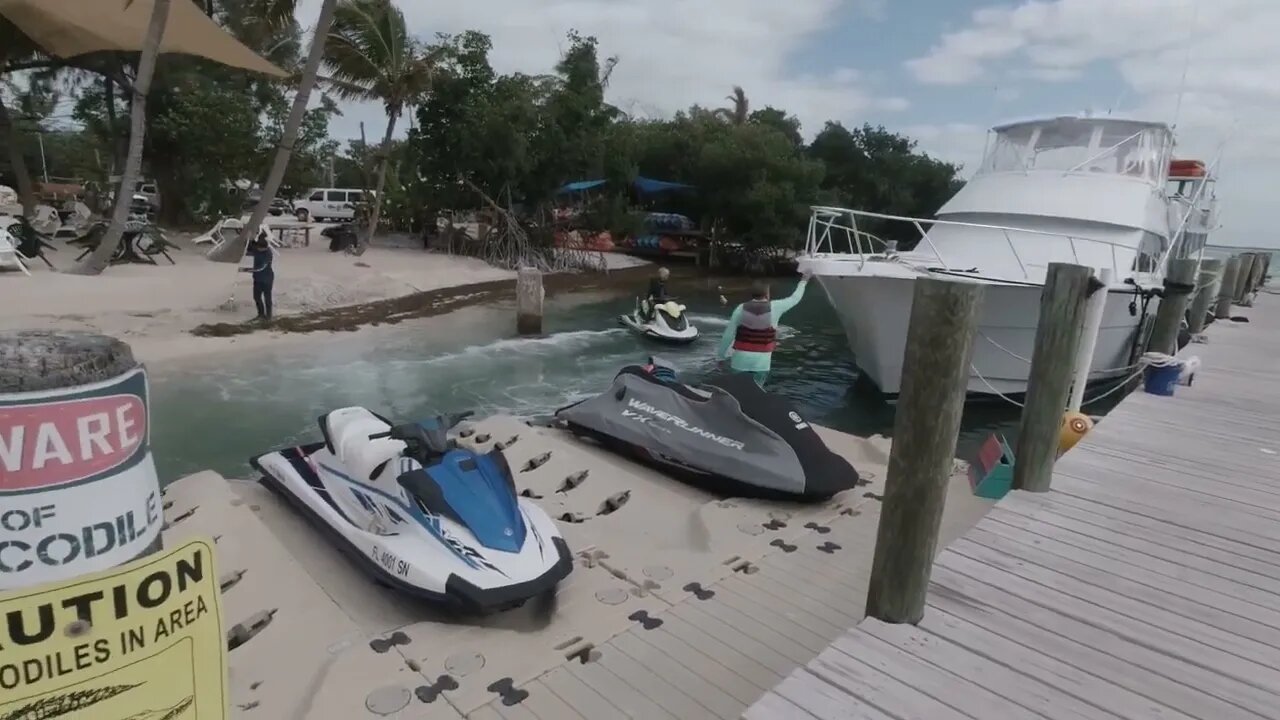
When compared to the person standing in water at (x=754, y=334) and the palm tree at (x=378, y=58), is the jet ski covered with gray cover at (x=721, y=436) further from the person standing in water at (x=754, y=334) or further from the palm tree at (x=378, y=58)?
the palm tree at (x=378, y=58)

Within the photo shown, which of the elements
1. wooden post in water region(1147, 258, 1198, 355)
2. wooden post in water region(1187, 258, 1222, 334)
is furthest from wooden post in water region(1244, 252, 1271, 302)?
wooden post in water region(1147, 258, 1198, 355)

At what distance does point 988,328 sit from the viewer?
9.73 m

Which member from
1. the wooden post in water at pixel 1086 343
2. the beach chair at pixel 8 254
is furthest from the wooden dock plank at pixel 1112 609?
the beach chair at pixel 8 254

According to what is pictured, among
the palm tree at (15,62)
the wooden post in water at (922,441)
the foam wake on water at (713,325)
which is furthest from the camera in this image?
the foam wake on water at (713,325)

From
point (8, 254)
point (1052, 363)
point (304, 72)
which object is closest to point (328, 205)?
point (304, 72)

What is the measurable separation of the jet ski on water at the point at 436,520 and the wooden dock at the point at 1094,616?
1637 mm

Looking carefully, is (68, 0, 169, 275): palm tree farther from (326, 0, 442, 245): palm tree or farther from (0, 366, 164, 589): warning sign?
(0, 366, 164, 589): warning sign

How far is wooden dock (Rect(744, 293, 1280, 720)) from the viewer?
252 cm

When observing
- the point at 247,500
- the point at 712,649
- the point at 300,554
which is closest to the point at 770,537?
the point at 712,649

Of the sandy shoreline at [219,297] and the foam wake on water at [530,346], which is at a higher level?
the sandy shoreline at [219,297]

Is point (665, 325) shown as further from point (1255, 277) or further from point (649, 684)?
point (1255, 277)

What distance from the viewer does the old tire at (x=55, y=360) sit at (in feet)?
4.81

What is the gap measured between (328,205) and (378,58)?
1393 centimetres

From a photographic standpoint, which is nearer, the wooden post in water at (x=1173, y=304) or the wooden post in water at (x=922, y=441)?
the wooden post in water at (x=922, y=441)
